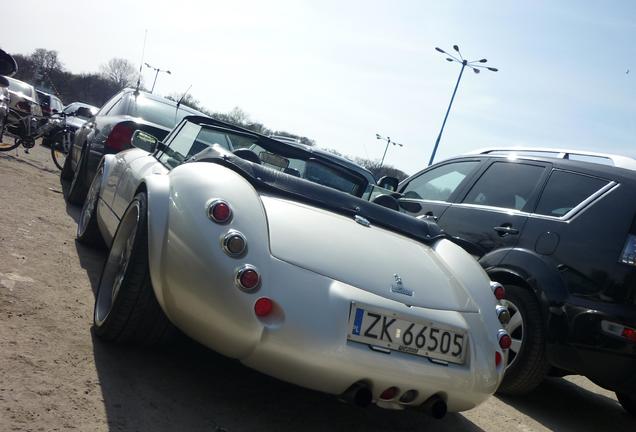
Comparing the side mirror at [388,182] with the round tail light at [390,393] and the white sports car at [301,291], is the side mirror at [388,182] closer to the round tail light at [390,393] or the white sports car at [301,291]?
the white sports car at [301,291]

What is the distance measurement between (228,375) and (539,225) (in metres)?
2.58

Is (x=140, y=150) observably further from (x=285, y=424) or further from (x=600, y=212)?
(x=600, y=212)

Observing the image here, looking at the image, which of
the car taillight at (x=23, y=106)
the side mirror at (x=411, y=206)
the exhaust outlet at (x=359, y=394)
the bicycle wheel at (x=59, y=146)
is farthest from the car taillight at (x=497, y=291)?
the car taillight at (x=23, y=106)

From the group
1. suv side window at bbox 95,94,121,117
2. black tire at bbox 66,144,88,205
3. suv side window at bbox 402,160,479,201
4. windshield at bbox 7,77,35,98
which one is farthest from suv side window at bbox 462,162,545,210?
windshield at bbox 7,77,35,98

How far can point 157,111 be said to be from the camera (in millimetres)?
7637

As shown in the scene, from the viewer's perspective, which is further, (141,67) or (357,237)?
(141,67)

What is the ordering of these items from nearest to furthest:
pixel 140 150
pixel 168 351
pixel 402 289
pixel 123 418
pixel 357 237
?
pixel 123 418, pixel 402 289, pixel 357 237, pixel 168 351, pixel 140 150

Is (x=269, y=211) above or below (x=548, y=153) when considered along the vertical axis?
below

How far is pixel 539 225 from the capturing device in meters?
4.60

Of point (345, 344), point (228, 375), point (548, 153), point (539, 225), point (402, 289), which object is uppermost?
point (548, 153)

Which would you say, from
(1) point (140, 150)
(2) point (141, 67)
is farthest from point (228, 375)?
(2) point (141, 67)

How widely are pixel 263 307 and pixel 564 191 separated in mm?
3001

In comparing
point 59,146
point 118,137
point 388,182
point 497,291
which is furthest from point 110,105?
point 497,291

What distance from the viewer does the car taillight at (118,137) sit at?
22.3ft
